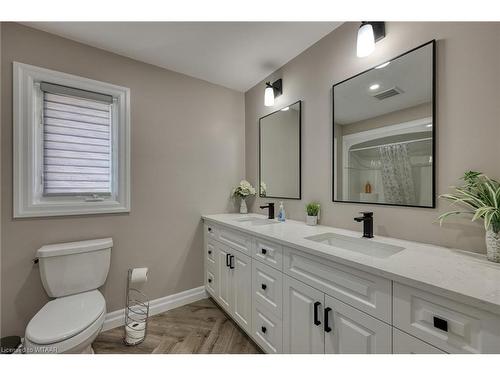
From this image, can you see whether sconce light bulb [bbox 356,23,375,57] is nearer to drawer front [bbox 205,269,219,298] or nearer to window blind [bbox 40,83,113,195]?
window blind [bbox 40,83,113,195]

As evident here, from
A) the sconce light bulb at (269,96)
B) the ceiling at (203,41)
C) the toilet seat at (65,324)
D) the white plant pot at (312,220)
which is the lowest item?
the toilet seat at (65,324)

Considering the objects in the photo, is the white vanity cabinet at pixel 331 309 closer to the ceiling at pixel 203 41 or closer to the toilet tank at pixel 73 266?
the toilet tank at pixel 73 266

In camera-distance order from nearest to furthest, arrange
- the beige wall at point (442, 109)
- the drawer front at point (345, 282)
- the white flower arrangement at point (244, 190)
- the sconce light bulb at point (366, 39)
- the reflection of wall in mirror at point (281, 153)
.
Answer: the drawer front at point (345, 282), the beige wall at point (442, 109), the sconce light bulb at point (366, 39), the reflection of wall in mirror at point (281, 153), the white flower arrangement at point (244, 190)

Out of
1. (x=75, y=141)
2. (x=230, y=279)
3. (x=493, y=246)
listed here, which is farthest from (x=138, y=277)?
(x=493, y=246)

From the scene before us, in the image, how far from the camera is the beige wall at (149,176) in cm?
151

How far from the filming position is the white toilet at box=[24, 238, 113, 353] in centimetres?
113

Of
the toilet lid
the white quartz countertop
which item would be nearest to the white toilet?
the toilet lid

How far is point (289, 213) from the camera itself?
6.78 feet

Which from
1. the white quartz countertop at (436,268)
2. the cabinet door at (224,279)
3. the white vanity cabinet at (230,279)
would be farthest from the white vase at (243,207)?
the white quartz countertop at (436,268)

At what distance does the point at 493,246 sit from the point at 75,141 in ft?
8.55

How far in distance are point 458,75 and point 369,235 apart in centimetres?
94

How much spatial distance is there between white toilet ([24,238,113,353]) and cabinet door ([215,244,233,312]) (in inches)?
34.5

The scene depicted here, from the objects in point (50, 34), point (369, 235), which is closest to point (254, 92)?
point (50, 34)

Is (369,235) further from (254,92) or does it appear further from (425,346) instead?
(254,92)
